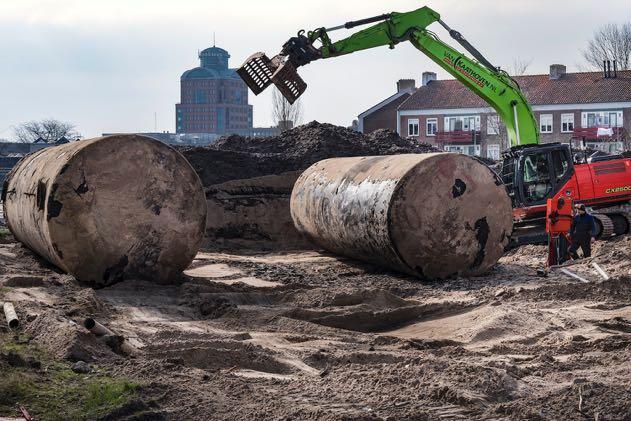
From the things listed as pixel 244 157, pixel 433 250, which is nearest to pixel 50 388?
pixel 433 250

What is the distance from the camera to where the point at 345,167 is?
1499 cm

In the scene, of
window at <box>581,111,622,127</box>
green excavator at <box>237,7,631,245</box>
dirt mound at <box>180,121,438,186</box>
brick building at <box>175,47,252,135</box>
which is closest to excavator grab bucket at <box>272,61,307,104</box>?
green excavator at <box>237,7,631,245</box>

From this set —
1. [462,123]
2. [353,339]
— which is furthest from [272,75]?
[462,123]

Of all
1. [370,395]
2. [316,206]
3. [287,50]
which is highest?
[287,50]

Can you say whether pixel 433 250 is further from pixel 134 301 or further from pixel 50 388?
pixel 50 388

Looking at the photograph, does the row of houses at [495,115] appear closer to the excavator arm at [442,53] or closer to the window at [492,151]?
the window at [492,151]

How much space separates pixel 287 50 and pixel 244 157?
4.25 m

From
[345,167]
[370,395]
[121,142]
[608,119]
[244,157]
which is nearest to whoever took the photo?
[370,395]

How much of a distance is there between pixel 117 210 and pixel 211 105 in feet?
503

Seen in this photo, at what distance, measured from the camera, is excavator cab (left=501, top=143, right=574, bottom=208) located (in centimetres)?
1717

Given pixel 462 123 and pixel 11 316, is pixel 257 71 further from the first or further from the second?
pixel 462 123

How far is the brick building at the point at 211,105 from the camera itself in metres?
162

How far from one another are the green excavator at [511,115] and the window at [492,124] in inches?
1438

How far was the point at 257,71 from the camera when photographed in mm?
17453
